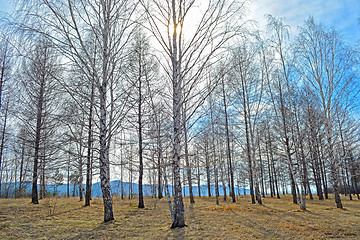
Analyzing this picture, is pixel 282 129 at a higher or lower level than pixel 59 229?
higher

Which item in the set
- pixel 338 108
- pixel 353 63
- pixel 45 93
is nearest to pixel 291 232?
pixel 338 108

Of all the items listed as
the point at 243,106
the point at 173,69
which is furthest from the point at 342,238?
the point at 243,106

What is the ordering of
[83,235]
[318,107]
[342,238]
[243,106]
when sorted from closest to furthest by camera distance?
[342,238] → [83,235] → [318,107] → [243,106]

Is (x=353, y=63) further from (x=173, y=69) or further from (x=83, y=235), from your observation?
(x=83, y=235)

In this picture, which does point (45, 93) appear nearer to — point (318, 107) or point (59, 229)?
point (59, 229)

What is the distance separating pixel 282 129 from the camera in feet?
44.5

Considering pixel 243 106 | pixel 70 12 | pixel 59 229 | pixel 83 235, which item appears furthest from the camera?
pixel 243 106

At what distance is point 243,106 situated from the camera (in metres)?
16.2

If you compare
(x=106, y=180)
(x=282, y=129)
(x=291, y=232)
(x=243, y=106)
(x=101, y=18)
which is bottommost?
(x=291, y=232)

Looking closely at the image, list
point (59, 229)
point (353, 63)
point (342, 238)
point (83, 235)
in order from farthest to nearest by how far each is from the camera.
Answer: point (353, 63) < point (59, 229) < point (83, 235) < point (342, 238)

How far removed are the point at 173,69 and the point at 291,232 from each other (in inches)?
240

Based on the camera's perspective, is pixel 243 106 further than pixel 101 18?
Yes

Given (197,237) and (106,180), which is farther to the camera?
(106,180)

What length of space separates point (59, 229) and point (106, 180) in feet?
6.50
